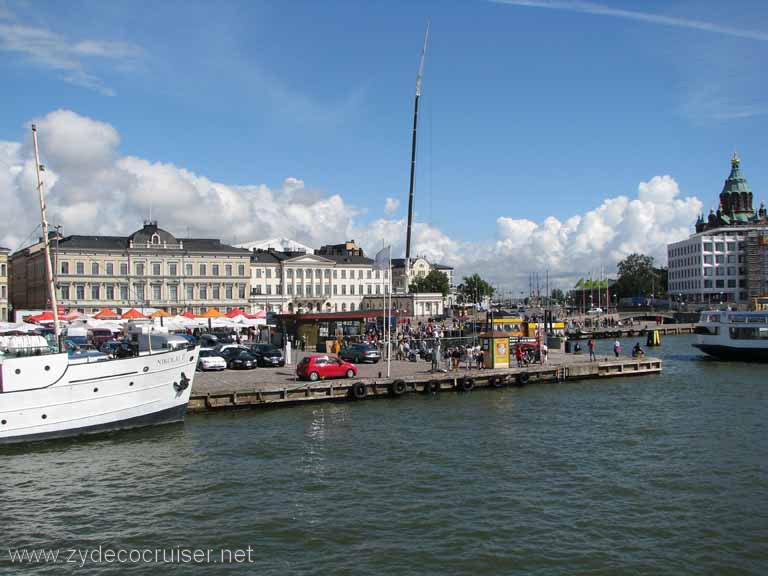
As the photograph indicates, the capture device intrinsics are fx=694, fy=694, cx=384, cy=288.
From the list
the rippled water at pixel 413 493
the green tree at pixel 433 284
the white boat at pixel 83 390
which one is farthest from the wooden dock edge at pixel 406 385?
the green tree at pixel 433 284

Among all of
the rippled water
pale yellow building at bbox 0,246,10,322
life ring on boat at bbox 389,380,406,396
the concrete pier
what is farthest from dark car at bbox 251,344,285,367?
pale yellow building at bbox 0,246,10,322

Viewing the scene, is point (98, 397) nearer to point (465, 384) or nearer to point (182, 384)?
point (182, 384)

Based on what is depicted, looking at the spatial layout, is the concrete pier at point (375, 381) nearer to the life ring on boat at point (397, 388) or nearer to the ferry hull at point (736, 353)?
the life ring on boat at point (397, 388)

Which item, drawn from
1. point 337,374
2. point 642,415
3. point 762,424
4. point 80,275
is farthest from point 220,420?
point 80,275

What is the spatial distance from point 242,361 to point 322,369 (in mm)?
7689

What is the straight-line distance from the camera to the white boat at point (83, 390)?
2453 cm

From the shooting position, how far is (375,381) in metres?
36.1

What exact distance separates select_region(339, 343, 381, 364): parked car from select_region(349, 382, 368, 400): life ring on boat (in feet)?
34.5

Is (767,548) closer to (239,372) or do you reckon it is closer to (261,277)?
(239,372)

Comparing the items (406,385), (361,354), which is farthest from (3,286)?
(406,385)

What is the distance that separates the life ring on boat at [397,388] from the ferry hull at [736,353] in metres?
35.8

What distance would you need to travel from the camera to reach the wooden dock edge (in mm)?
32531

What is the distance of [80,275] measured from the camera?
314 ft

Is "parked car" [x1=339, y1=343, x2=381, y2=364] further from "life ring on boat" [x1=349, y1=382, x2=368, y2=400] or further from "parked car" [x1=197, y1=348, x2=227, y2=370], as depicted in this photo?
"life ring on boat" [x1=349, y1=382, x2=368, y2=400]
